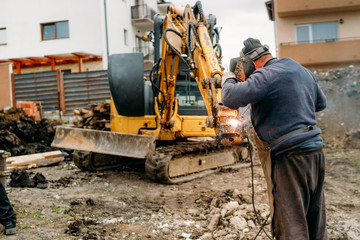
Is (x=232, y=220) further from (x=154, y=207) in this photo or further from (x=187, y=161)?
(x=187, y=161)

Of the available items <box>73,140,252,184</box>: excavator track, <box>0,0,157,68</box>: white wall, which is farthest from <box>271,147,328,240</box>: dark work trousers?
<box>0,0,157,68</box>: white wall

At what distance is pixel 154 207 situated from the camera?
5598 mm

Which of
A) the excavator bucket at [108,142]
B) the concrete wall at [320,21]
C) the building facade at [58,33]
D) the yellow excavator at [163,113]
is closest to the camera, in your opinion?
the yellow excavator at [163,113]

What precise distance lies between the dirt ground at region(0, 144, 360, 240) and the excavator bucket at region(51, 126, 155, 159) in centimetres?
→ 63

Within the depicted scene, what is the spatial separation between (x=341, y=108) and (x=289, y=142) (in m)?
11.6

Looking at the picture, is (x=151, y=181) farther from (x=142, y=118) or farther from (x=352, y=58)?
(x=352, y=58)

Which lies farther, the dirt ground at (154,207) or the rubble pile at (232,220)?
the dirt ground at (154,207)

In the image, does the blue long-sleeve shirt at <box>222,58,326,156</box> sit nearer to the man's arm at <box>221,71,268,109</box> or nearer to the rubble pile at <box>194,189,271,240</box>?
the man's arm at <box>221,71,268,109</box>

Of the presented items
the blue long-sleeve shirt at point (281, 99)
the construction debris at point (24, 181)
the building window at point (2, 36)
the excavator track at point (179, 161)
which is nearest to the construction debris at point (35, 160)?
the excavator track at point (179, 161)

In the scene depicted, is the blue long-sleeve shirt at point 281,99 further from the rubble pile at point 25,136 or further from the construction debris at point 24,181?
the rubble pile at point 25,136

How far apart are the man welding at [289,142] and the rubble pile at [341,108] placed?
9230 mm

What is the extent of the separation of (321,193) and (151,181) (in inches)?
182

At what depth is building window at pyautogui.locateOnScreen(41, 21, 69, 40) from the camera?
21.5 m

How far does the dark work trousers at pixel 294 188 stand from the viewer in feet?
9.26
